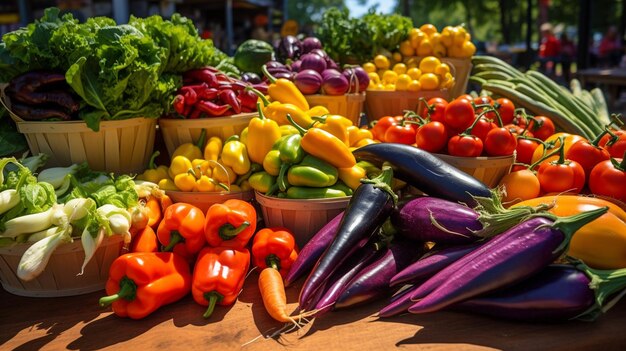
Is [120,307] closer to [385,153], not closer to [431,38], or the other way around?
[385,153]

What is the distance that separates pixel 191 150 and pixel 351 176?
0.91 meters

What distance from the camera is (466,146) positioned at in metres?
2.37

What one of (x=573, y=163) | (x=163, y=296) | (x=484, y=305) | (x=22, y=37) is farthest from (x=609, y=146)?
(x=22, y=37)

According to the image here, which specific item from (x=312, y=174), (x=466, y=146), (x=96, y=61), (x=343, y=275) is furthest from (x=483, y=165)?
(x=96, y=61)

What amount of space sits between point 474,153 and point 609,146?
2.46 feet

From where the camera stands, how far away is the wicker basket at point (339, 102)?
3162mm

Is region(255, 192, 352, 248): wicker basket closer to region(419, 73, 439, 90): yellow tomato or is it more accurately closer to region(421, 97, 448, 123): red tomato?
region(421, 97, 448, 123): red tomato

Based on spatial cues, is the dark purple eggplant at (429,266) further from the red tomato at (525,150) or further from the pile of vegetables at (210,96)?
the pile of vegetables at (210,96)

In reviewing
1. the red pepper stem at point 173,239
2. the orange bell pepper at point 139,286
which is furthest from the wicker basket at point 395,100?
the orange bell pepper at point 139,286

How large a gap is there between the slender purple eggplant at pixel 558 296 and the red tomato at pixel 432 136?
101cm

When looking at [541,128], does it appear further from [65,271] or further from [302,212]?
[65,271]

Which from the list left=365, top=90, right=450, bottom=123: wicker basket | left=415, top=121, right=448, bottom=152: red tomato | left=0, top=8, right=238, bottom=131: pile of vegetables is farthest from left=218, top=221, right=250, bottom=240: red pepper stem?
left=365, top=90, right=450, bottom=123: wicker basket

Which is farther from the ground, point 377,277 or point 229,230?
point 229,230

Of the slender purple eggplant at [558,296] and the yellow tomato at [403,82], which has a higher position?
the yellow tomato at [403,82]
